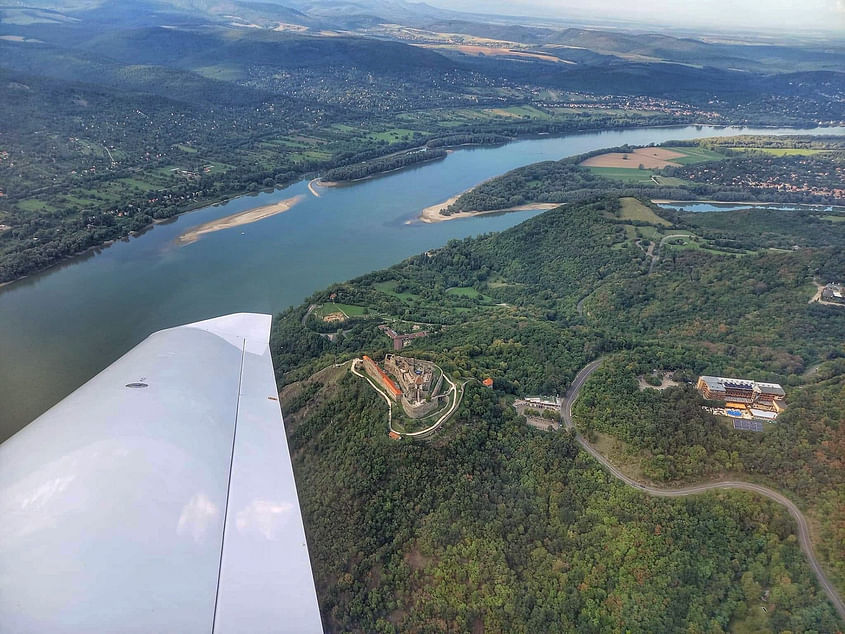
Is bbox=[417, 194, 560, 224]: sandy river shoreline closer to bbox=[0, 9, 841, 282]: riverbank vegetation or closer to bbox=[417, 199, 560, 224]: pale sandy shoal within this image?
bbox=[417, 199, 560, 224]: pale sandy shoal

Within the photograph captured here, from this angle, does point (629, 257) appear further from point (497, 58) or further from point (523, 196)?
point (497, 58)

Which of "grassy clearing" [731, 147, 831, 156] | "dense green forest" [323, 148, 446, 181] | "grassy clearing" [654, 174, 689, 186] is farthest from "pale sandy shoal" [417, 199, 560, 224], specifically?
"grassy clearing" [731, 147, 831, 156]

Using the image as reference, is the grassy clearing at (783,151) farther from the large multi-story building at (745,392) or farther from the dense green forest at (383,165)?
the large multi-story building at (745,392)

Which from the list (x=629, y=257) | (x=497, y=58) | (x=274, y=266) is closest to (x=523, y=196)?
(x=629, y=257)

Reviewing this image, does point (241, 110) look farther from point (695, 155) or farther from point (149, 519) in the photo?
point (149, 519)

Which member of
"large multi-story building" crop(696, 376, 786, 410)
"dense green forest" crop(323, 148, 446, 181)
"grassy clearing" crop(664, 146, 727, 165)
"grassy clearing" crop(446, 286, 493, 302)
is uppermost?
"grassy clearing" crop(664, 146, 727, 165)

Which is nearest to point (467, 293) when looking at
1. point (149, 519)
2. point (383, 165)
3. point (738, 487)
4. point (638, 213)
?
point (638, 213)
